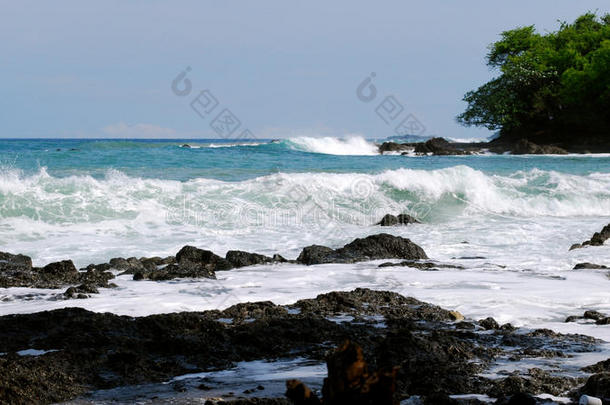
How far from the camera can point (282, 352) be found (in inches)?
167

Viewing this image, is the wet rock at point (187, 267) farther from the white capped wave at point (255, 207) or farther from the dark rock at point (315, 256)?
the white capped wave at point (255, 207)

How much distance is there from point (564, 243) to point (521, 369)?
7.68 metres

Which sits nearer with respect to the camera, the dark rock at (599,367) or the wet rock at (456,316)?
the dark rock at (599,367)

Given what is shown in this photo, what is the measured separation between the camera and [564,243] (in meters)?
11.0

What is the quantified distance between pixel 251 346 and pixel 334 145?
5045cm

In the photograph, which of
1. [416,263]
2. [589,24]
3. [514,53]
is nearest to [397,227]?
[416,263]

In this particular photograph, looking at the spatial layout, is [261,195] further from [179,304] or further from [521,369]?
[521,369]

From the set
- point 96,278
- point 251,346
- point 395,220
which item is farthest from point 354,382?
point 395,220

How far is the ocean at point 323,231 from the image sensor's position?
625cm

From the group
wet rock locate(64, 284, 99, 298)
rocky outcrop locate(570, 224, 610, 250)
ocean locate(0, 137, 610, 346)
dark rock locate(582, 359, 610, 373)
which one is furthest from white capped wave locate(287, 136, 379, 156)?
dark rock locate(582, 359, 610, 373)

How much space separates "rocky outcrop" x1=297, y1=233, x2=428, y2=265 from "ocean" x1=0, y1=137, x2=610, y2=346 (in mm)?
391

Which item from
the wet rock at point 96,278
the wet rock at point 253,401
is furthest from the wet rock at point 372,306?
the wet rock at point 96,278

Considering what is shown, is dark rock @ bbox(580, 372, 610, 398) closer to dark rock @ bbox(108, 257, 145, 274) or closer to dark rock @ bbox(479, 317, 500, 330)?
dark rock @ bbox(479, 317, 500, 330)

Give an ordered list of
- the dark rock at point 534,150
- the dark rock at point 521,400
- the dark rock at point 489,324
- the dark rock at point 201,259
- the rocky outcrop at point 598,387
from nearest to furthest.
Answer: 1. the dark rock at point 521,400
2. the rocky outcrop at point 598,387
3. the dark rock at point 489,324
4. the dark rock at point 201,259
5. the dark rock at point 534,150
